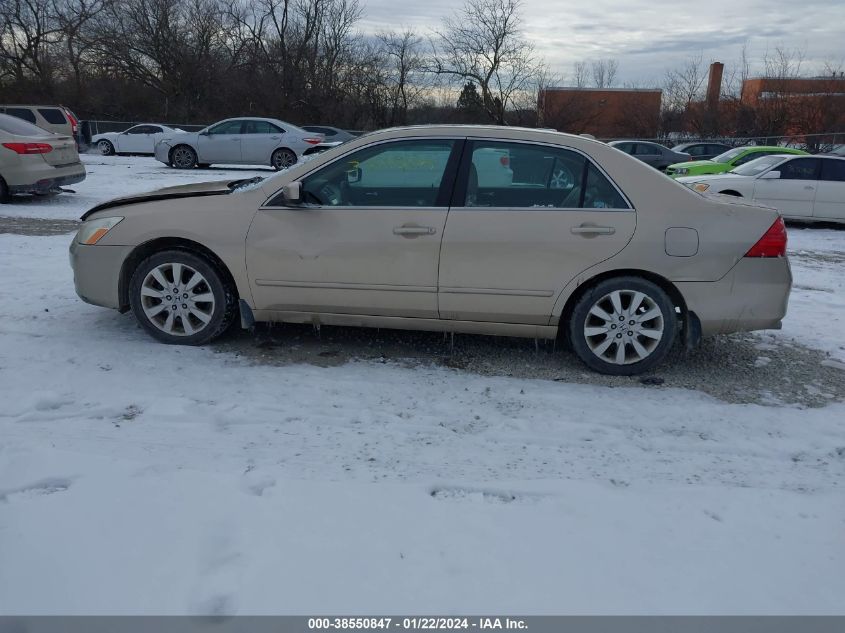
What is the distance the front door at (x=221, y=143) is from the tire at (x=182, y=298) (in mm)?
15929

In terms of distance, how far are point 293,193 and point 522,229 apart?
58.6 inches

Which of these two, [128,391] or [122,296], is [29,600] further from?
[122,296]

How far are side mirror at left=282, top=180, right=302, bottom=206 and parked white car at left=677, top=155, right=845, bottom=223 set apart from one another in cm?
968

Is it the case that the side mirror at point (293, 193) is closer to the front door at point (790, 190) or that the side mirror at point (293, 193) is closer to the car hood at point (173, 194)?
the car hood at point (173, 194)

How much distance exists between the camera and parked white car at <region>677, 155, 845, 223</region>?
12344 millimetres

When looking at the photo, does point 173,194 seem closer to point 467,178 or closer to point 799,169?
point 467,178

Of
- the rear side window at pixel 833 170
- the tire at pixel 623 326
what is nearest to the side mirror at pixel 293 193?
the tire at pixel 623 326

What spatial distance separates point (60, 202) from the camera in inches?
475

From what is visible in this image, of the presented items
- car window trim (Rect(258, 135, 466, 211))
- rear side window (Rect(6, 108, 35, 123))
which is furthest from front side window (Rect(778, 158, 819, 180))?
rear side window (Rect(6, 108, 35, 123))

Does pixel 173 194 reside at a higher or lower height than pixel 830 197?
higher

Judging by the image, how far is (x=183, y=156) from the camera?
2008cm

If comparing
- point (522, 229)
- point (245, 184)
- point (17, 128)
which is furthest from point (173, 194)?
point (17, 128)

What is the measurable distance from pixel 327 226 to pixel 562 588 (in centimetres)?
284

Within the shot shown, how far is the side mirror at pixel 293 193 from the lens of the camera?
14.8ft
